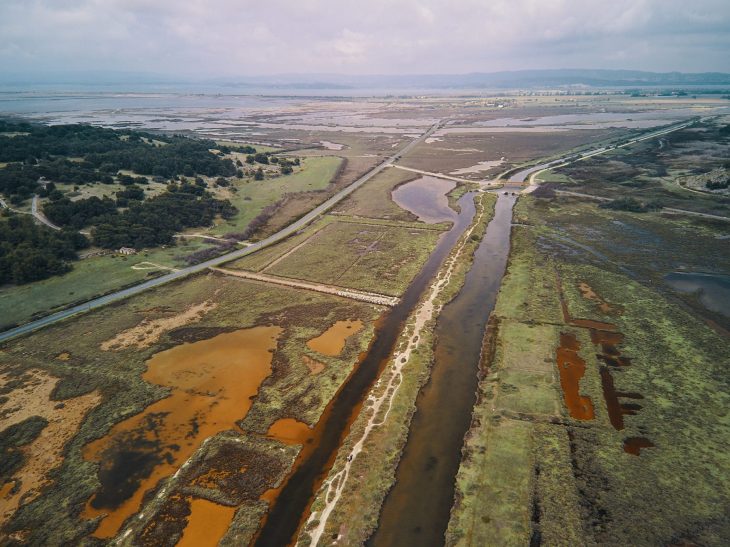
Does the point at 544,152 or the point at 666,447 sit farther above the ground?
the point at 544,152

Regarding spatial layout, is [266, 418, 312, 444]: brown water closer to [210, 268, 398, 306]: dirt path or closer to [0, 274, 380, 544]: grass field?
[0, 274, 380, 544]: grass field

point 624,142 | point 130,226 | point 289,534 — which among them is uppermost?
point 624,142

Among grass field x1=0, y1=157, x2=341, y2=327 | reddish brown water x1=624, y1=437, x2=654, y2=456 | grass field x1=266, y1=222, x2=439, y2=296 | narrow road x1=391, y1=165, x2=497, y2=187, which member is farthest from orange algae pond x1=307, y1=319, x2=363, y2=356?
narrow road x1=391, y1=165, x2=497, y2=187


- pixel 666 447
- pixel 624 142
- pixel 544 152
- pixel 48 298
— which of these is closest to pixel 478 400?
pixel 666 447

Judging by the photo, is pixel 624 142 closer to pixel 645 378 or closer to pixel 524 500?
pixel 645 378

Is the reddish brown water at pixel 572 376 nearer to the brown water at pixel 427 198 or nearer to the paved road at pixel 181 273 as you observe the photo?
the brown water at pixel 427 198

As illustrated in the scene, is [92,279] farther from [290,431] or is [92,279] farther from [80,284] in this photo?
[290,431]

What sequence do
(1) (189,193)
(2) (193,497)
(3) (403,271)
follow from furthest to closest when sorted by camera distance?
(1) (189,193) < (3) (403,271) < (2) (193,497)
